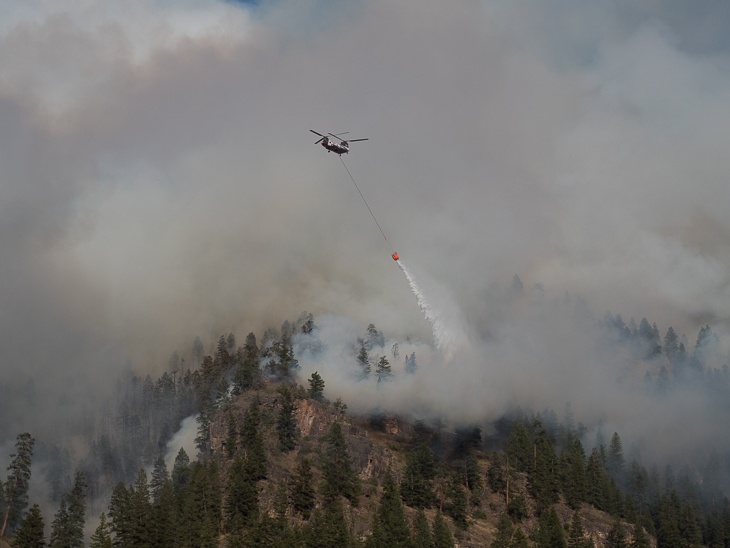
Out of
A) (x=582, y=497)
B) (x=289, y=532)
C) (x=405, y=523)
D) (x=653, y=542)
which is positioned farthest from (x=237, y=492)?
(x=653, y=542)

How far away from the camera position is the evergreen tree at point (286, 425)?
594 feet

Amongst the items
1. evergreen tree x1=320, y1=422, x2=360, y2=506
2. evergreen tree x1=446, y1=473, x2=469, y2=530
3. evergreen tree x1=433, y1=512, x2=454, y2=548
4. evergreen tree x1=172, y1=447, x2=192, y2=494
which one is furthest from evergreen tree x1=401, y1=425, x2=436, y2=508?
evergreen tree x1=172, y1=447, x2=192, y2=494

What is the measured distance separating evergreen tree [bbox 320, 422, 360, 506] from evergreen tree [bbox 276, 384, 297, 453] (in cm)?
977

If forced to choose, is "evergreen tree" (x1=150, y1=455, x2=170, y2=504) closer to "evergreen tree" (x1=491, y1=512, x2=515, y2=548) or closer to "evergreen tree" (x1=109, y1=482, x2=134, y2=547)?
"evergreen tree" (x1=109, y1=482, x2=134, y2=547)

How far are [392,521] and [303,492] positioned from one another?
22.4 metres

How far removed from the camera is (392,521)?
14950 cm

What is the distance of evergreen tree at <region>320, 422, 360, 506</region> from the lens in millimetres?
165000

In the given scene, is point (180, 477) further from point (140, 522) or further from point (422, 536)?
point (422, 536)

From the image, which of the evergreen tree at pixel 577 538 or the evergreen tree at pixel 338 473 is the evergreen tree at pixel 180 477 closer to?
the evergreen tree at pixel 338 473

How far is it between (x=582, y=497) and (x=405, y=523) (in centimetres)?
6941

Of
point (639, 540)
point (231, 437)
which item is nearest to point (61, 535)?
point (231, 437)

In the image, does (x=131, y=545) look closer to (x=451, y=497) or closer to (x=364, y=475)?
(x=364, y=475)

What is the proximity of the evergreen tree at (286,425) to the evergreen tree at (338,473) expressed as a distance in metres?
9.77

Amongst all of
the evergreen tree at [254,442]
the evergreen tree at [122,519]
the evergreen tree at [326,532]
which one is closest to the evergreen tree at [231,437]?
the evergreen tree at [254,442]
